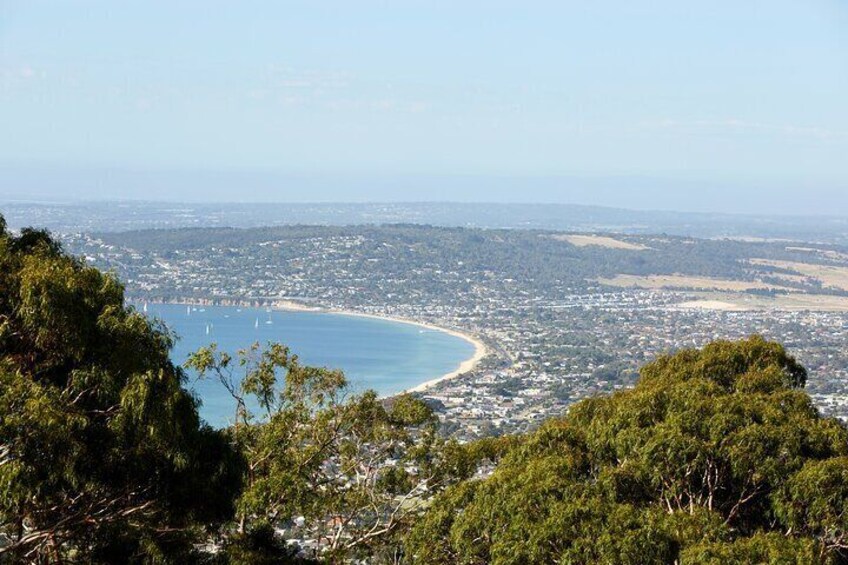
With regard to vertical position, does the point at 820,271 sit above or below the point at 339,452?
below

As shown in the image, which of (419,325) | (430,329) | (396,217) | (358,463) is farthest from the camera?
(396,217)

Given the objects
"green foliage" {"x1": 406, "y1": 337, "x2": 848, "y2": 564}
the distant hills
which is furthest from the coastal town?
the distant hills

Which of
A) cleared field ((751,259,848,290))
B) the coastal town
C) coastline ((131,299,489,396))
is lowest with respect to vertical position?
coastline ((131,299,489,396))

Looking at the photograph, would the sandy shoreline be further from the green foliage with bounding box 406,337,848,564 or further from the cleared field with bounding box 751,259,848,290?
the cleared field with bounding box 751,259,848,290

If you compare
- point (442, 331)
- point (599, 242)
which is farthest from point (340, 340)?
point (599, 242)

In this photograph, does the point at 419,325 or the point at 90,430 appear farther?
the point at 419,325

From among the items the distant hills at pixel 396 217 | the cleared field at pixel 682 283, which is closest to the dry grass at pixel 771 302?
the cleared field at pixel 682 283

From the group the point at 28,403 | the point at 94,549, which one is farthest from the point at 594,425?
the point at 28,403

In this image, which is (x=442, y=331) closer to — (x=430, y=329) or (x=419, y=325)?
(x=430, y=329)
